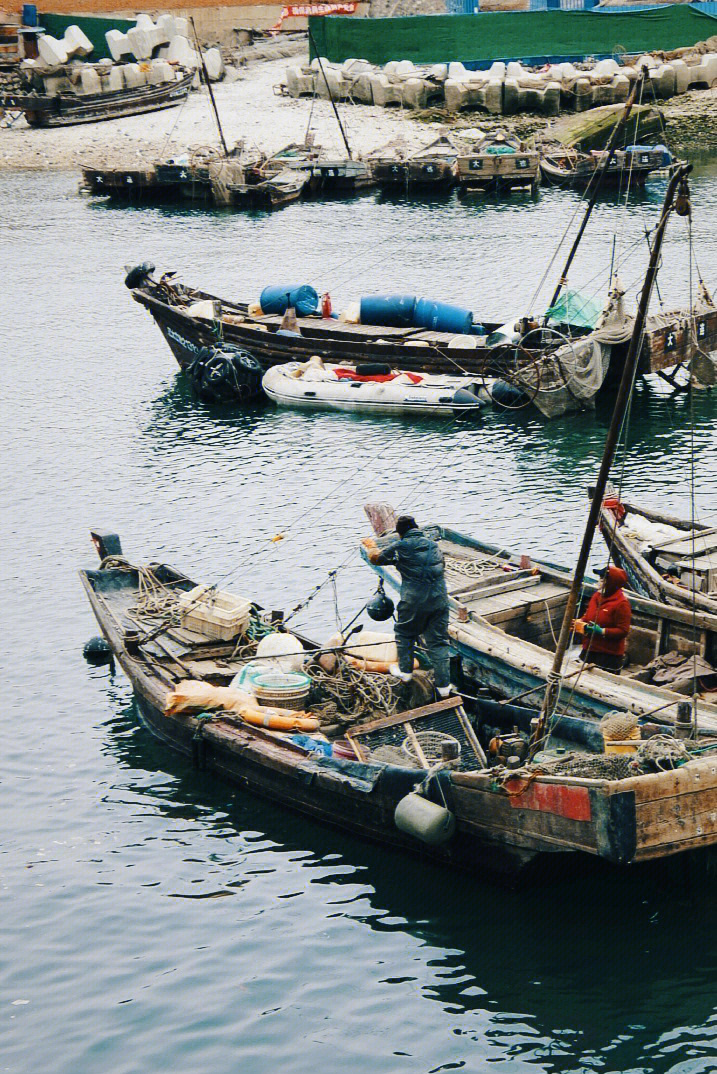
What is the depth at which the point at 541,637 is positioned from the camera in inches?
659

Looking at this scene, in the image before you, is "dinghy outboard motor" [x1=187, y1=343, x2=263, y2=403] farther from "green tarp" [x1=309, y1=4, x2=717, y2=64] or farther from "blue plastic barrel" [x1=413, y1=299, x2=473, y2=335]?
"green tarp" [x1=309, y1=4, x2=717, y2=64]

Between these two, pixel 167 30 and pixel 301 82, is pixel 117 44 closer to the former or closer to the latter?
pixel 167 30

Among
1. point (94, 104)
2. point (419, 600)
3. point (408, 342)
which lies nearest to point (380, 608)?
point (419, 600)

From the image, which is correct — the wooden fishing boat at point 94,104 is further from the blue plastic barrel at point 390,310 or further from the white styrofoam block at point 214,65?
the blue plastic barrel at point 390,310

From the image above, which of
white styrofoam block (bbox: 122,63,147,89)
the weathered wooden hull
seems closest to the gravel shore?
white styrofoam block (bbox: 122,63,147,89)

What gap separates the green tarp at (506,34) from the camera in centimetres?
7856

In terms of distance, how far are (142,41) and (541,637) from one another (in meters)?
77.6

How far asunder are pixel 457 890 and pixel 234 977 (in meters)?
2.30

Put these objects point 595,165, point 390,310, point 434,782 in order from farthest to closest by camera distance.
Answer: point 595,165, point 390,310, point 434,782

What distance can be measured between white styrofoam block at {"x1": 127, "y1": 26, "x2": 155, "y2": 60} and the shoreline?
38.5ft

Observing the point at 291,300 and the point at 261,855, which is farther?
the point at 291,300

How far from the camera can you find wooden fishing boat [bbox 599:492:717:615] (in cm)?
1661

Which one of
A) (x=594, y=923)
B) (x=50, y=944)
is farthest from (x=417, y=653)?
(x=50, y=944)

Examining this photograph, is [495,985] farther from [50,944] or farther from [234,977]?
[50,944]
